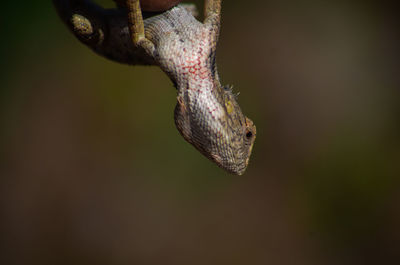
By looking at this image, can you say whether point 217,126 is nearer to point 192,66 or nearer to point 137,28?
point 192,66

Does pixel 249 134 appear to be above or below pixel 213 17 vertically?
below

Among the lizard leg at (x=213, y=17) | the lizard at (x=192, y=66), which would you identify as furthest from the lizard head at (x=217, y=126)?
the lizard leg at (x=213, y=17)

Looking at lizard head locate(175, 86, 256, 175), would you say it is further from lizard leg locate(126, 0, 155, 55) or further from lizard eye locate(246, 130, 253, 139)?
lizard leg locate(126, 0, 155, 55)

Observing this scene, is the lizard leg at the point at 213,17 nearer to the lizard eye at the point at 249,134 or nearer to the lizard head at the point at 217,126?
the lizard head at the point at 217,126

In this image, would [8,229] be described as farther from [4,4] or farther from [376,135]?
Answer: [376,135]

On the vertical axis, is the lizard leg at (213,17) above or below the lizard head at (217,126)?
above

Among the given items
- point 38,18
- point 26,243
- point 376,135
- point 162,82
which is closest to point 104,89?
point 162,82

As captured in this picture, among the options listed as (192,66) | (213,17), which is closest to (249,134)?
(192,66)
